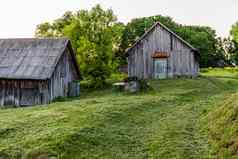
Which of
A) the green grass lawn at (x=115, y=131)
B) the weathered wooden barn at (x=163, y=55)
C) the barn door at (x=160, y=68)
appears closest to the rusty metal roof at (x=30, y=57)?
the green grass lawn at (x=115, y=131)

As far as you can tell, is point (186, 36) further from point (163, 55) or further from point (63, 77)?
point (63, 77)

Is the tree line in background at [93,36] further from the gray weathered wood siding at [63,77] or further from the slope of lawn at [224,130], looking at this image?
the slope of lawn at [224,130]

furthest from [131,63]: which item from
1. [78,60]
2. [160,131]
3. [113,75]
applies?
[160,131]

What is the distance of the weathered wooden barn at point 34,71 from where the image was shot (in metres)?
28.3

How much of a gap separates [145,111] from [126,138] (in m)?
5.32

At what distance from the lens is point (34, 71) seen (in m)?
28.2

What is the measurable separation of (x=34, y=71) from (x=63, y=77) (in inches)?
130

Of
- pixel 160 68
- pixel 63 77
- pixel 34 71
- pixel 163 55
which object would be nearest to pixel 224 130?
pixel 34 71

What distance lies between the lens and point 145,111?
20.8 metres

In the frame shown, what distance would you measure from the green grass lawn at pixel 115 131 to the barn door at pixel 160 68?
14804mm

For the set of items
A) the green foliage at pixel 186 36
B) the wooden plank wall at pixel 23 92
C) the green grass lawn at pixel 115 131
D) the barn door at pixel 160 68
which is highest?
the green foliage at pixel 186 36

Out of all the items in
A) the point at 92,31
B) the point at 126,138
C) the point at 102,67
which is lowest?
the point at 126,138

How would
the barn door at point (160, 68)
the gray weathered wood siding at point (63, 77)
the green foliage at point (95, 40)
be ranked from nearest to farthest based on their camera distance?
the gray weathered wood siding at point (63, 77) < the green foliage at point (95, 40) < the barn door at point (160, 68)

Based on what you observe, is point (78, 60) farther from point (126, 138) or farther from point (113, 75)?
point (126, 138)
